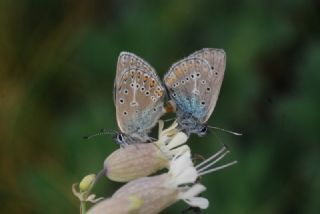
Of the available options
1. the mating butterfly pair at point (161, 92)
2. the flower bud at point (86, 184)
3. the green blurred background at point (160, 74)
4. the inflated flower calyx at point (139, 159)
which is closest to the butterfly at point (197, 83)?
the mating butterfly pair at point (161, 92)

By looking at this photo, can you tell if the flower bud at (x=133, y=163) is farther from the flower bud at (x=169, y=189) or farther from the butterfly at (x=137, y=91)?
the butterfly at (x=137, y=91)

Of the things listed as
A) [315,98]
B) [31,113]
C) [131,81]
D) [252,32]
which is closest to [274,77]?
[252,32]

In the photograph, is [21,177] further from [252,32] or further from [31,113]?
[252,32]

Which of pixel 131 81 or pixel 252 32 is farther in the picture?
pixel 252 32

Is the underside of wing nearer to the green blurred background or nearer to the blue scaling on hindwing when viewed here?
the blue scaling on hindwing

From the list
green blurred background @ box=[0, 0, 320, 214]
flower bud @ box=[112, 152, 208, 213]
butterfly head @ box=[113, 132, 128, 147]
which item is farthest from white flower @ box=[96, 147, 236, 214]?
green blurred background @ box=[0, 0, 320, 214]

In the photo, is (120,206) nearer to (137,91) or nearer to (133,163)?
(133,163)

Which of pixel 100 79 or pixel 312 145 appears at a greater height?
pixel 100 79
